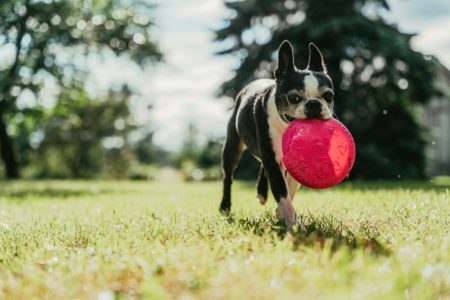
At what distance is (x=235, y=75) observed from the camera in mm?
18453

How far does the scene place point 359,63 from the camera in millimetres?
17875

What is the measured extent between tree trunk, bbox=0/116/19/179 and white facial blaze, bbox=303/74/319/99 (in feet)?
69.0

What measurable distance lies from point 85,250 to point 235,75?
14878mm

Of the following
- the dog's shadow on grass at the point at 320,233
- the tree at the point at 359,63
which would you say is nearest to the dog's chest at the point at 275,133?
the dog's shadow on grass at the point at 320,233

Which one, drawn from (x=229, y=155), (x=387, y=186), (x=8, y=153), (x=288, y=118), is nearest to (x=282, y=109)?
(x=288, y=118)

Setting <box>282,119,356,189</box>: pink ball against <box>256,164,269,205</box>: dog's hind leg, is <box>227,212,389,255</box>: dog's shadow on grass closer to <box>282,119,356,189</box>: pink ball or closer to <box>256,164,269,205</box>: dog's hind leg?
<box>282,119,356,189</box>: pink ball

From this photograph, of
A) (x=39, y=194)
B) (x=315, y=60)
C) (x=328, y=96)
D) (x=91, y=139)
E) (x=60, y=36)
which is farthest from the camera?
(x=91, y=139)

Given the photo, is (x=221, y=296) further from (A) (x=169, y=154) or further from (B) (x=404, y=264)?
(A) (x=169, y=154)

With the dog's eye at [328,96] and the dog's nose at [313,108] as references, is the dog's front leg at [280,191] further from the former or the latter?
the dog's eye at [328,96]

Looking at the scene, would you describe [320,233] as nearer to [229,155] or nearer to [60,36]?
[229,155]

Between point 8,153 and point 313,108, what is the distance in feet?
73.8

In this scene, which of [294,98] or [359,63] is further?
[359,63]

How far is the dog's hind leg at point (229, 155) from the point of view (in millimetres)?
6496

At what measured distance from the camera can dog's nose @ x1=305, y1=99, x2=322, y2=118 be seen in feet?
15.4
